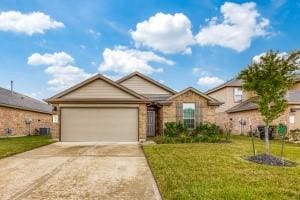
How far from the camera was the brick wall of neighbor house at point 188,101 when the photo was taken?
19750 mm

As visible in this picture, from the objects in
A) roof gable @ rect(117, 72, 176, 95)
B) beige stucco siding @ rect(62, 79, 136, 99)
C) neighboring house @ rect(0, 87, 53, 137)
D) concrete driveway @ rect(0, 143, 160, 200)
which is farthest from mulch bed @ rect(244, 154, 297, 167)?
neighboring house @ rect(0, 87, 53, 137)

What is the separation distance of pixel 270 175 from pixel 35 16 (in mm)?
18473

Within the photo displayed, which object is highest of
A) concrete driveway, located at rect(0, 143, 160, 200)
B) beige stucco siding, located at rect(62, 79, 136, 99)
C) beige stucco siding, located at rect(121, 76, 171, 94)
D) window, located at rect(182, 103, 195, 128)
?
beige stucco siding, located at rect(121, 76, 171, 94)

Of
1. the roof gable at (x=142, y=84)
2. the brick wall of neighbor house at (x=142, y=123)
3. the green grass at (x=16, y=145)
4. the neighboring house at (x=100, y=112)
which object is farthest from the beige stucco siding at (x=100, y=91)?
the roof gable at (x=142, y=84)

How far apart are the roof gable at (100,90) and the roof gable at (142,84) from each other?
199 inches

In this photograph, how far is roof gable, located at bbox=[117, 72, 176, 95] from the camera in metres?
23.4

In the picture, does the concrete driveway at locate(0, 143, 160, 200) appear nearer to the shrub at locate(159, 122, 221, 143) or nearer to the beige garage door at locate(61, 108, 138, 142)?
the beige garage door at locate(61, 108, 138, 142)

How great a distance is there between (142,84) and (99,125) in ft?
22.1

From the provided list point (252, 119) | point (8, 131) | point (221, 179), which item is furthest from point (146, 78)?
point (221, 179)

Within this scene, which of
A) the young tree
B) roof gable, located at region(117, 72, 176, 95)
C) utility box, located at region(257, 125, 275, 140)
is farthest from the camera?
roof gable, located at region(117, 72, 176, 95)

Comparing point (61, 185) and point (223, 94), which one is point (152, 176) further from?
point (223, 94)

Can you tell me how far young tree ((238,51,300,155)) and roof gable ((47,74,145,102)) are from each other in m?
8.76

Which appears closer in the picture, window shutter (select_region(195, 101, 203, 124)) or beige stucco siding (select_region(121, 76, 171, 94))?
window shutter (select_region(195, 101, 203, 124))

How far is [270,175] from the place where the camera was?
787cm
